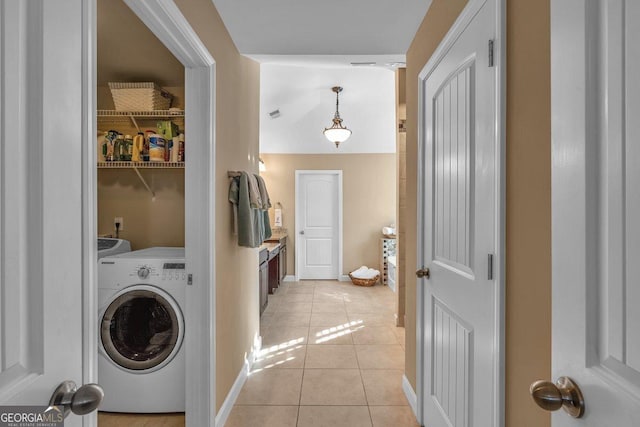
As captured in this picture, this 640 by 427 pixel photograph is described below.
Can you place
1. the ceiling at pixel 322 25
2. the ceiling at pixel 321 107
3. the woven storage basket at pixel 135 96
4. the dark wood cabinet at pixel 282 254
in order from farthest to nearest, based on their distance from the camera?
the dark wood cabinet at pixel 282 254 → the ceiling at pixel 321 107 → the woven storage basket at pixel 135 96 → the ceiling at pixel 322 25

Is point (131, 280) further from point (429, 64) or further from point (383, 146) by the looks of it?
point (383, 146)

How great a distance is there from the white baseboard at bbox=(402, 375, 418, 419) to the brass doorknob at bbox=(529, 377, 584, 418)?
1686 mm

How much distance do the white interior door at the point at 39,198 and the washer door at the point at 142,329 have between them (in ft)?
4.52

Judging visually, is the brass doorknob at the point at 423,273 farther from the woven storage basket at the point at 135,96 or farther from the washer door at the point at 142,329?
the woven storage basket at the point at 135,96

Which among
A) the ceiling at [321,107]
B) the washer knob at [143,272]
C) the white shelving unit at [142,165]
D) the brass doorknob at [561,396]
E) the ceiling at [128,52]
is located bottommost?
the washer knob at [143,272]

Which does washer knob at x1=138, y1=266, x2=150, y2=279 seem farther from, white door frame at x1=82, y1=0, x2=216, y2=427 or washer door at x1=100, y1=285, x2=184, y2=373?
white door frame at x1=82, y1=0, x2=216, y2=427

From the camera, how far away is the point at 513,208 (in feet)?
3.57

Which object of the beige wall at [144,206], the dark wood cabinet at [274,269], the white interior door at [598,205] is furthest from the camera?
the dark wood cabinet at [274,269]

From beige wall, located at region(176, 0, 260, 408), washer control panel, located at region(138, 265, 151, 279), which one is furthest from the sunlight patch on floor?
washer control panel, located at region(138, 265, 151, 279)

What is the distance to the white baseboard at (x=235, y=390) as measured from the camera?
1.98 meters

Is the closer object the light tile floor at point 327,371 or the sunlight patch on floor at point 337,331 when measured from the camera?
the light tile floor at point 327,371

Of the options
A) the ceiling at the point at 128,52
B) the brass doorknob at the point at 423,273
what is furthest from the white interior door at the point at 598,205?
the ceiling at the point at 128,52

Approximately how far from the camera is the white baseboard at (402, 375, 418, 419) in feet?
6.89

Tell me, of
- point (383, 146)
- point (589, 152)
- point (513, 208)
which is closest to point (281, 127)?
point (383, 146)
